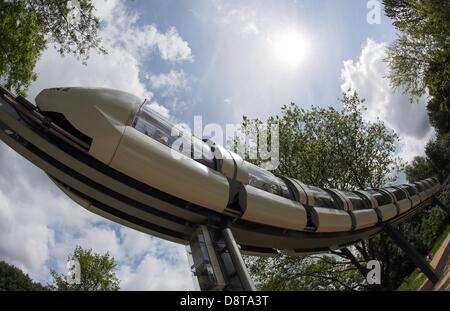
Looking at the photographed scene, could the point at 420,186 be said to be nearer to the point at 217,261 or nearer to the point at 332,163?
the point at 332,163

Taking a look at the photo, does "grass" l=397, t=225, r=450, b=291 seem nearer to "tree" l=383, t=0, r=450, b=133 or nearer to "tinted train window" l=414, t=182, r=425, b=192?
"tinted train window" l=414, t=182, r=425, b=192

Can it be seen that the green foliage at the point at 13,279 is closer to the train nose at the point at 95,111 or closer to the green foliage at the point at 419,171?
the green foliage at the point at 419,171

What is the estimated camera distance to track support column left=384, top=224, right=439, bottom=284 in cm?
902

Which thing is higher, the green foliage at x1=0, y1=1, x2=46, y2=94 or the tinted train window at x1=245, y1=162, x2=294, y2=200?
the green foliage at x1=0, y1=1, x2=46, y2=94

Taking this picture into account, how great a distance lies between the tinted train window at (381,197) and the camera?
10.8 metres

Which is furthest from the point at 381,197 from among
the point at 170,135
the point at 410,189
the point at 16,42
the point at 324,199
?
the point at 16,42

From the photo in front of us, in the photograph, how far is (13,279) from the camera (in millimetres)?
70875

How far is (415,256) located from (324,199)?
4412 millimetres

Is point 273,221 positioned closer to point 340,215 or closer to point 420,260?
point 340,215

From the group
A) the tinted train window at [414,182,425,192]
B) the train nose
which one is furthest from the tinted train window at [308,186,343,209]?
the tinted train window at [414,182,425,192]

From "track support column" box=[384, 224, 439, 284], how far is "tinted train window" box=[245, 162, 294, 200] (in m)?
5.74

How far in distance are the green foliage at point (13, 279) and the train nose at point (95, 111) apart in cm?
7704

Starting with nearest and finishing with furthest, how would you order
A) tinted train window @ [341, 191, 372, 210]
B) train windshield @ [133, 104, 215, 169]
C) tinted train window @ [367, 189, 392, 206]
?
train windshield @ [133, 104, 215, 169] < tinted train window @ [341, 191, 372, 210] < tinted train window @ [367, 189, 392, 206]
